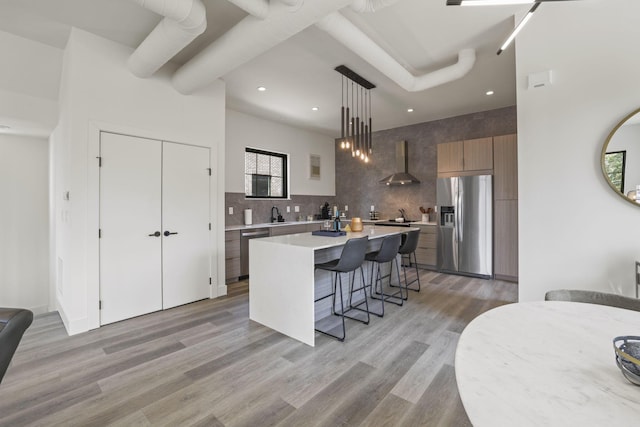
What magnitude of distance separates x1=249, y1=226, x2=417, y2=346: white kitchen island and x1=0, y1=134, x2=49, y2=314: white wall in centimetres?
348

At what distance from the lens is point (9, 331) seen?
1.12 metres

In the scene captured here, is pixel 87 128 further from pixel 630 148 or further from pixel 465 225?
pixel 465 225

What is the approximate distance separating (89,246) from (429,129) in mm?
5971

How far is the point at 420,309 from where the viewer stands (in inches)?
135

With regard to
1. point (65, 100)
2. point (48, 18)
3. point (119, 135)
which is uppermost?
point (48, 18)

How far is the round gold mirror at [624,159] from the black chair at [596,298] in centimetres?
124

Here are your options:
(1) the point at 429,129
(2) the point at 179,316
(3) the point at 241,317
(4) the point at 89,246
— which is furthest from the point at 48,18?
(1) the point at 429,129

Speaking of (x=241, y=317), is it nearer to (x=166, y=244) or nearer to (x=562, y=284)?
(x=166, y=244)

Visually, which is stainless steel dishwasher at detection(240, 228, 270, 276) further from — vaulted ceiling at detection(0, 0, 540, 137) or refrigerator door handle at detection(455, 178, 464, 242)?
refrigerator door handle at detection(455, 178, 464, 242)

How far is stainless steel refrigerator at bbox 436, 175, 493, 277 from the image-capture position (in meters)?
4.73

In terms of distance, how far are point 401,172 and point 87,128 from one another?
207 inches

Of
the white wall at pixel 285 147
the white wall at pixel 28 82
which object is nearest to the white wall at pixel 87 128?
the white wall at pixel 28 82

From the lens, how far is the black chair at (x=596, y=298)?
1.44 meters

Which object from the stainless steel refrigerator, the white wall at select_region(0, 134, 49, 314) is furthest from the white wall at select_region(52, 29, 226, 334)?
the stainless steel refrigerator
